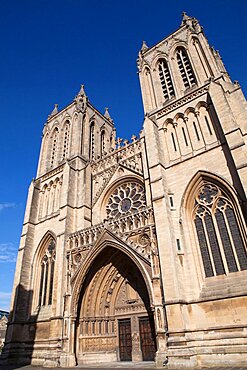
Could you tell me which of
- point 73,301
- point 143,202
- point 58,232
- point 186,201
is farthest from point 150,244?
point 58,232

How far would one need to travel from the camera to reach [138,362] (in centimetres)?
1195

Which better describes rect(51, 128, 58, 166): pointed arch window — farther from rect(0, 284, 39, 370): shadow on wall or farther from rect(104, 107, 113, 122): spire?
rect(0, 284, 39, 370): shadow on wall

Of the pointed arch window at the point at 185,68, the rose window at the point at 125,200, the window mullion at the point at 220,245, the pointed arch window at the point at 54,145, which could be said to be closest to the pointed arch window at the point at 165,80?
the pointed arch window at the point at 185,68

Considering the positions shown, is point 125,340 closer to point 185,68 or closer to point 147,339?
point 147,339

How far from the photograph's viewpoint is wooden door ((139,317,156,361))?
1212 cm

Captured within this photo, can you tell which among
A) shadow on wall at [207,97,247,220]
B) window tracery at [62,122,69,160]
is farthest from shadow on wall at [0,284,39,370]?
shadow on wall at [207,97,247,220]

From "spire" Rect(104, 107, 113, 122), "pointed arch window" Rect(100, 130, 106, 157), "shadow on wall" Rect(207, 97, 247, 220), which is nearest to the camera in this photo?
"shadow on wall" Rect(207, 97, 247, 220)

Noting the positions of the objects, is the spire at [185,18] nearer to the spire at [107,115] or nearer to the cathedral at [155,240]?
the cathedral at [155,240]

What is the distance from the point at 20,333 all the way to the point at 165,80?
18.6m

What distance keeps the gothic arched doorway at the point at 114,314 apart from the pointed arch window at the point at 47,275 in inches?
128

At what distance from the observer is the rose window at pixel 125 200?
1595cm

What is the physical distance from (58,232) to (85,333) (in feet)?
19.5

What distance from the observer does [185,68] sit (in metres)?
17.8

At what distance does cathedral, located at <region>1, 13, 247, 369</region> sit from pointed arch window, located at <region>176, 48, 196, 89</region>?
0.27ft
